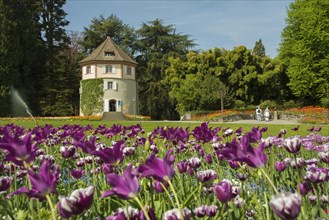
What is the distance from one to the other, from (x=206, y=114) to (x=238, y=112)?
3021 mm

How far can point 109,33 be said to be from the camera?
2064 inches

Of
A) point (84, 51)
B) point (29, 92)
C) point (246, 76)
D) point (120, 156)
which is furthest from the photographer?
point (84, 51)

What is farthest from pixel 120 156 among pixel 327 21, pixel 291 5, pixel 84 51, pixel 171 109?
pixel 84 51

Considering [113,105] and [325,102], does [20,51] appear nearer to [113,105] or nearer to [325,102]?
[113,105]

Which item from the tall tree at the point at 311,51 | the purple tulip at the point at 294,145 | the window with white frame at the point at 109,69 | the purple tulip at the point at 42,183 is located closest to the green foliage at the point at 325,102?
the tall tree at the point at 311,51

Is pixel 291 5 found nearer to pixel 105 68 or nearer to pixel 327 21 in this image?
pixel 327 21

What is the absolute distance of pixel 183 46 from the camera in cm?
4788

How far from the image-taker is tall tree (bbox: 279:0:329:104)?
33.9 meters

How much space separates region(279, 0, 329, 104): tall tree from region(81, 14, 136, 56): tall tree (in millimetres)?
22342

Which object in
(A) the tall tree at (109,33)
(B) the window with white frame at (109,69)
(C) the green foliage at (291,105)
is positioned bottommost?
(C) the green foliage at (291,105)

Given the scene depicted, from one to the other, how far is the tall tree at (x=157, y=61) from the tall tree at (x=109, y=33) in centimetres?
264

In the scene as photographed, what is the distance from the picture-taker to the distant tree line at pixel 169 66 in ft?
116

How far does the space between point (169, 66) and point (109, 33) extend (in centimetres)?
1166

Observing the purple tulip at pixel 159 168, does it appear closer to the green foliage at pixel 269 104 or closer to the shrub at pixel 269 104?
the green foliage at pixel 269 104
